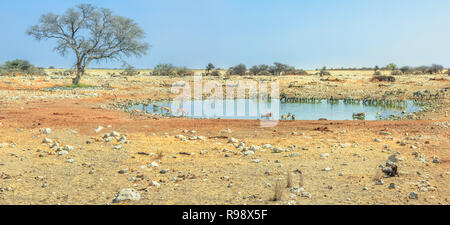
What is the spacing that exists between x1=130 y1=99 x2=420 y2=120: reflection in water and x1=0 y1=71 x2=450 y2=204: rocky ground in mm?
5052

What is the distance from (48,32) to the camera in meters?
28.7

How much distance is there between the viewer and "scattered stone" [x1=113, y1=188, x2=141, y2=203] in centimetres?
506

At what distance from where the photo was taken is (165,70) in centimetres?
5106

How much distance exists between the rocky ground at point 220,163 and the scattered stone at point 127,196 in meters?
0.02

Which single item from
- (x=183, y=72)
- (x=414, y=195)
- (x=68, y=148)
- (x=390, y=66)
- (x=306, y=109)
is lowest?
(x=306, y=109)

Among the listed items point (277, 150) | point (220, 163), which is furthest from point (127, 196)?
point (277, 150)

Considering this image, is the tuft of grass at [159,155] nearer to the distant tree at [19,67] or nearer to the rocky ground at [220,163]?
the rocky ground at [220,163]

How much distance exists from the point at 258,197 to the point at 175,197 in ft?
3.85

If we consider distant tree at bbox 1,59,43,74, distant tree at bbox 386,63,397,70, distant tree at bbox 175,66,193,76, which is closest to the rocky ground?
distant tree at bbox 175,66,193,76

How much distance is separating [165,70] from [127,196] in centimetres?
4702

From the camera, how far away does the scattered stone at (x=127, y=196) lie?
5059mm

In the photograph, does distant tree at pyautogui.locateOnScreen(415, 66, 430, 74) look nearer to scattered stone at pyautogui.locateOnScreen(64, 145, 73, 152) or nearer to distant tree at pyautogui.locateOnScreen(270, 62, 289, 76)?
distant tree at pyautogui.locateOnScreen(270, 62, 289, 76)

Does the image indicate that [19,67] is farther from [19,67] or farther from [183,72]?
[183,72]
